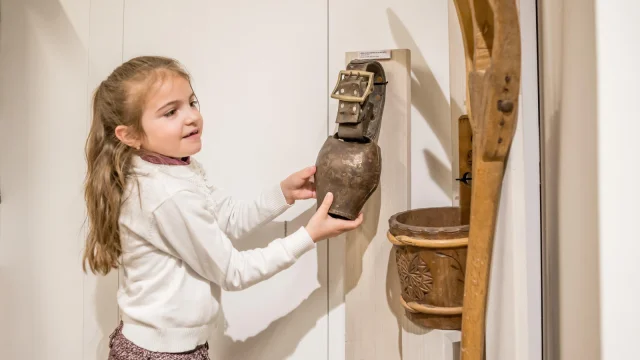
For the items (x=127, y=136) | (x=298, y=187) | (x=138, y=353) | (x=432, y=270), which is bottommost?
(x=138, y=353)

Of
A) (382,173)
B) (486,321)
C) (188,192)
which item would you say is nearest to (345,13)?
(382,173)

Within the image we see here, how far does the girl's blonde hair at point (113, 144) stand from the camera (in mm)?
1271

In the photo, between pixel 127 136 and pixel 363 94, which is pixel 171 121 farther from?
pixel 363 94

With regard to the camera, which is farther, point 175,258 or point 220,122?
point 220,122

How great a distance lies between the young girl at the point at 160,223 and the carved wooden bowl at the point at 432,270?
0.16 metres

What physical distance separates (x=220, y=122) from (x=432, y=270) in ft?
2.40

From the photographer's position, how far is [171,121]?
1268mm

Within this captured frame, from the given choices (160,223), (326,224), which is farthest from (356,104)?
(160,223)

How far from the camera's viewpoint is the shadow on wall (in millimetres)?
1409

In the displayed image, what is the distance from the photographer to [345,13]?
1.46 meters

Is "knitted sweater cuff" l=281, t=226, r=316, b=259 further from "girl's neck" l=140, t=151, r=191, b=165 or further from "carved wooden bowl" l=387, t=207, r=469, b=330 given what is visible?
"girl's neck" l=140, t=151, r=191, b=165
